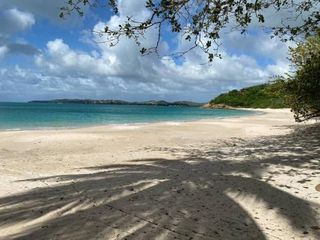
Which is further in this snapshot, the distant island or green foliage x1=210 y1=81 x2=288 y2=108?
the distant island

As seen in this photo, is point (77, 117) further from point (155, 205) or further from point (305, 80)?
point (155, 205)

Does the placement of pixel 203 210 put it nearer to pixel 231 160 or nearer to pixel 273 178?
pixel 273 178

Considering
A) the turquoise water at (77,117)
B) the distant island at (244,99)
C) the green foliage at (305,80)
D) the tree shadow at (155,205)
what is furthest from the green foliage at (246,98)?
the tree shadow at (155,205)

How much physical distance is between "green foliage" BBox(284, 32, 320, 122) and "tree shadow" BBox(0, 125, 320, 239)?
10853 mm

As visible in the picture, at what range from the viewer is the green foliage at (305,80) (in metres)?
20.2

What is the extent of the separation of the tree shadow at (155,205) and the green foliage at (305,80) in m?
10.9

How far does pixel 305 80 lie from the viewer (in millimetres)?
20609

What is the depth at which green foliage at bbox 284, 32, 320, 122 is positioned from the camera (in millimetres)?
20156

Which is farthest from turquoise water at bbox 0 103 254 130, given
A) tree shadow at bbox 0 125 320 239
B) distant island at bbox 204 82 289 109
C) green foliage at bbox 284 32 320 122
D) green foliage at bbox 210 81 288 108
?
distant island at bbox 204 82 289 109

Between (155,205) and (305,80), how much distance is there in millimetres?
16176

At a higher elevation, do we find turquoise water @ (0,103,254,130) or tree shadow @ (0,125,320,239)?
tree shadow @ (0,125,320,239)

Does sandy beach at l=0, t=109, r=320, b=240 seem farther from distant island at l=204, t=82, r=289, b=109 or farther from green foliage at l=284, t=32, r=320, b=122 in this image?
distant island at l=204, t=82, r=289, b=109

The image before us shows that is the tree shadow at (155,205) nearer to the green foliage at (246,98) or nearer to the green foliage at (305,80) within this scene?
the green foliage at (305,80)

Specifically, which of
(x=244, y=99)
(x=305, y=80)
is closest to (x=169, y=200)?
(x=305, y=80)
